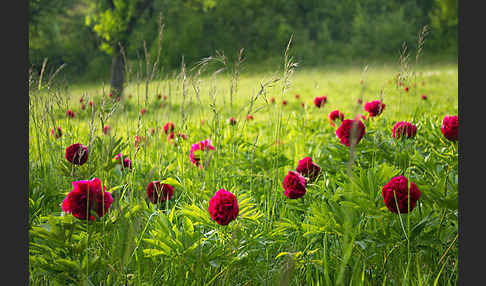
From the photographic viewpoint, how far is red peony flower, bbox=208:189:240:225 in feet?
3.01

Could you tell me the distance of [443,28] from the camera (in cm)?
1891

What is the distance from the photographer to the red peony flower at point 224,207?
3.01 feet

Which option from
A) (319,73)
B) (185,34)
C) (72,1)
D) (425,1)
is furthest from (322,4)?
(72,1)

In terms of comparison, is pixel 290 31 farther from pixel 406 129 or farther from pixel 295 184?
pixel 295 184

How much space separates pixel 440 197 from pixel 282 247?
551 millimetres

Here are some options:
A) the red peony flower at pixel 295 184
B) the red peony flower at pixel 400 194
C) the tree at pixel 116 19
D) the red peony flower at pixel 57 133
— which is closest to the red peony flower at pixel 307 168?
the red peony flower at pixel 295 184

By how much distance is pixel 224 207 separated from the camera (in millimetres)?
917

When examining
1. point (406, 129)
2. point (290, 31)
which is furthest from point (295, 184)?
point (290, 31)

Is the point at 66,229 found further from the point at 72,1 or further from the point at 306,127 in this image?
the point at 72,1

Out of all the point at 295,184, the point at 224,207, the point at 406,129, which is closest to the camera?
the point at 224,207

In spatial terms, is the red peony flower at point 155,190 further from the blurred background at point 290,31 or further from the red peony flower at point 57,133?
the blurred background at point 290,31

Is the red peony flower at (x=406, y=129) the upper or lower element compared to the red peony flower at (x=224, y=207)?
upper

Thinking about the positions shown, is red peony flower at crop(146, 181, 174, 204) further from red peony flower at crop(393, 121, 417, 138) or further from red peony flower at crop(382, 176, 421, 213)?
red peony flower at crop(393, 121, 417, 138)

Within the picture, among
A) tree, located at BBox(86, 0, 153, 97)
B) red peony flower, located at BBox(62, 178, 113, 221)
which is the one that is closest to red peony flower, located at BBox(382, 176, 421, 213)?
red peony flower, located at BBox(62, 178, 113, 221)
